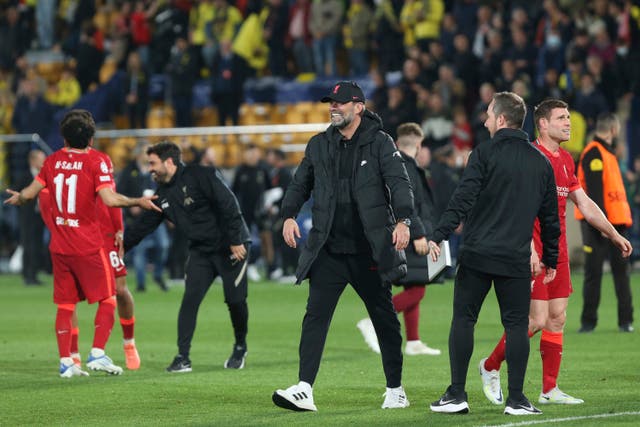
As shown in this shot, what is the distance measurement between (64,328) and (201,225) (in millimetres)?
1510

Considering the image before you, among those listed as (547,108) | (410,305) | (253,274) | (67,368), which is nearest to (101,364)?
(67,368)

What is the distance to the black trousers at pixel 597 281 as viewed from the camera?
15367 millimetres

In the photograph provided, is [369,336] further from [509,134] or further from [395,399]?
[509,134]

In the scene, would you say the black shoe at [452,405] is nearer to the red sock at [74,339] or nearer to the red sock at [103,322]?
the red sock at [103,322]

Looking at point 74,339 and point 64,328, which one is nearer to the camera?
point 64,328

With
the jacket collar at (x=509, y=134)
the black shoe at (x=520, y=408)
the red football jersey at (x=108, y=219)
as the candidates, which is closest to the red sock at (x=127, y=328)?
the red football jersey at (x=108, y=219)

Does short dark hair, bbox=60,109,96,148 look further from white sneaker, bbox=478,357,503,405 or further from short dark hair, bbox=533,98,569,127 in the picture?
white sneaker, bbox=478,357,503,405

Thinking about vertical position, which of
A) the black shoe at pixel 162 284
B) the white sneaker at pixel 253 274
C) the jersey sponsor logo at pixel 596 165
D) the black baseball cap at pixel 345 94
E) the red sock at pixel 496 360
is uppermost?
the black baseball cap at pixel 345 94

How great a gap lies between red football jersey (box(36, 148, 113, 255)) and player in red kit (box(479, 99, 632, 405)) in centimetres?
379

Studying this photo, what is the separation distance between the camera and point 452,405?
363 inches

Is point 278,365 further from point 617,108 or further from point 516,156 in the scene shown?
point 617,108

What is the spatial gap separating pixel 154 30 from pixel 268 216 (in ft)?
28.2

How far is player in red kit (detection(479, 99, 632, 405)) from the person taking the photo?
9734 mm

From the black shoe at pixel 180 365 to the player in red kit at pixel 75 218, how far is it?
61cm
